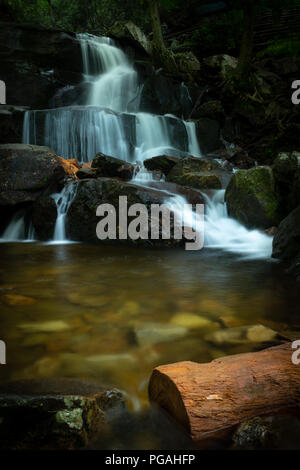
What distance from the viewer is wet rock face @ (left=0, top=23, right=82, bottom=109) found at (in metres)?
13.3

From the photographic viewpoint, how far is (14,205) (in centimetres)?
745

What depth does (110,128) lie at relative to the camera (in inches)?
448

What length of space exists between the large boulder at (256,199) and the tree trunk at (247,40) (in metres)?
8.72

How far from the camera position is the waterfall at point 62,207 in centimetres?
718

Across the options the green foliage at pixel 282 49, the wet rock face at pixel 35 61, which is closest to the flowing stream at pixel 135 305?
the wet rock face at pixel 35 61

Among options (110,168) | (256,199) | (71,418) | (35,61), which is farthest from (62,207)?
(35,61)

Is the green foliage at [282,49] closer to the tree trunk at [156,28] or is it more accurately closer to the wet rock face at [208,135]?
the tree trunk at [156,28]

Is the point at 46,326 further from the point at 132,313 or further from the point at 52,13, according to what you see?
the point at 52,13

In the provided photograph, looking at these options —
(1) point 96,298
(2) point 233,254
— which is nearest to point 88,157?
(2) point 233,254

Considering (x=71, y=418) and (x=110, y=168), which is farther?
(x=110, y=168)

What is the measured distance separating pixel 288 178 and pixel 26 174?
523cm

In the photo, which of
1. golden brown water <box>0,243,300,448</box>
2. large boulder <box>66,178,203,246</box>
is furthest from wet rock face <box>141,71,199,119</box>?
golden brown water <box>0,243,300,448</box>

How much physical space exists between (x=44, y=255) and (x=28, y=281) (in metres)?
1.57
